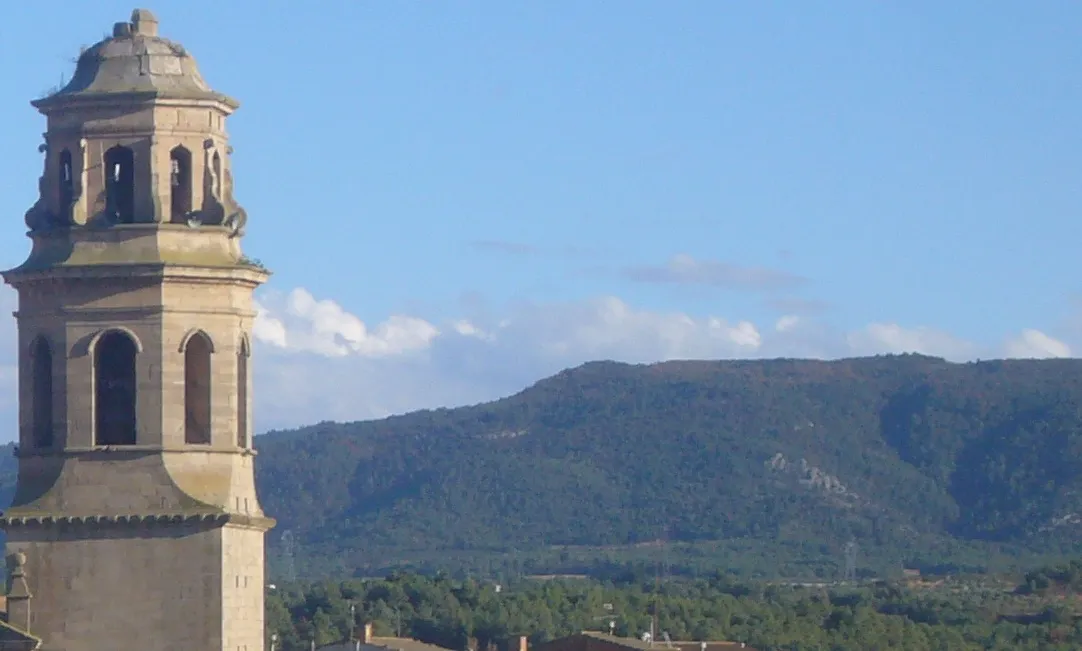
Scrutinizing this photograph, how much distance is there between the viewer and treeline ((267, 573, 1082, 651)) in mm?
118562

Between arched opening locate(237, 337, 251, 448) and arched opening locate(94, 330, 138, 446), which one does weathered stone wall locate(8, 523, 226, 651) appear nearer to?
arched opening locate(94, 330, 138, 446)

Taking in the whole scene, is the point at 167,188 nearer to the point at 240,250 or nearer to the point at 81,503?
the point at 240,250

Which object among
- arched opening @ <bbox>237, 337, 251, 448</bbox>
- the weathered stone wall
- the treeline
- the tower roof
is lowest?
the weathered stone wall

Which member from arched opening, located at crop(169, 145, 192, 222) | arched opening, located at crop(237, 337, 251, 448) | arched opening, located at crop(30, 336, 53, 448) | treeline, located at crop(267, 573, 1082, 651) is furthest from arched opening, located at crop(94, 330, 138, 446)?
treeline, located at crop(267, 573, 1082, 651)

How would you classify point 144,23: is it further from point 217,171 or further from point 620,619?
point 620,619

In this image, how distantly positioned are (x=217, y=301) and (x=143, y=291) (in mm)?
851

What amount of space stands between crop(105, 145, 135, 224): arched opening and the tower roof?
2.19 ft

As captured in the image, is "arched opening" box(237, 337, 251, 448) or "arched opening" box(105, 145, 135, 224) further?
"arched opening" box(237, 337, 251, 448)

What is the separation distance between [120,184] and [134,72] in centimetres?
123

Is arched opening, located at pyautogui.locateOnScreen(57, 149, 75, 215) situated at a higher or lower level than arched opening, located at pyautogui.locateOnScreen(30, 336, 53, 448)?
higher

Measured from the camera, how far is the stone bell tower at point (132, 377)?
3906cm

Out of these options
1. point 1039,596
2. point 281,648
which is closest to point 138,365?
point 281,648

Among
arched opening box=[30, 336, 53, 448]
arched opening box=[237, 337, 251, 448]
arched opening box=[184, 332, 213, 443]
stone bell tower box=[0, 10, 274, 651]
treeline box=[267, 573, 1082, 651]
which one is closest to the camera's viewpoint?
stone bell tower box=[0, 10, 274, 651]

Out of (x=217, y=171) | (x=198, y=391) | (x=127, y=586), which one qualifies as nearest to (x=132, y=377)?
(x=198, y=391)
